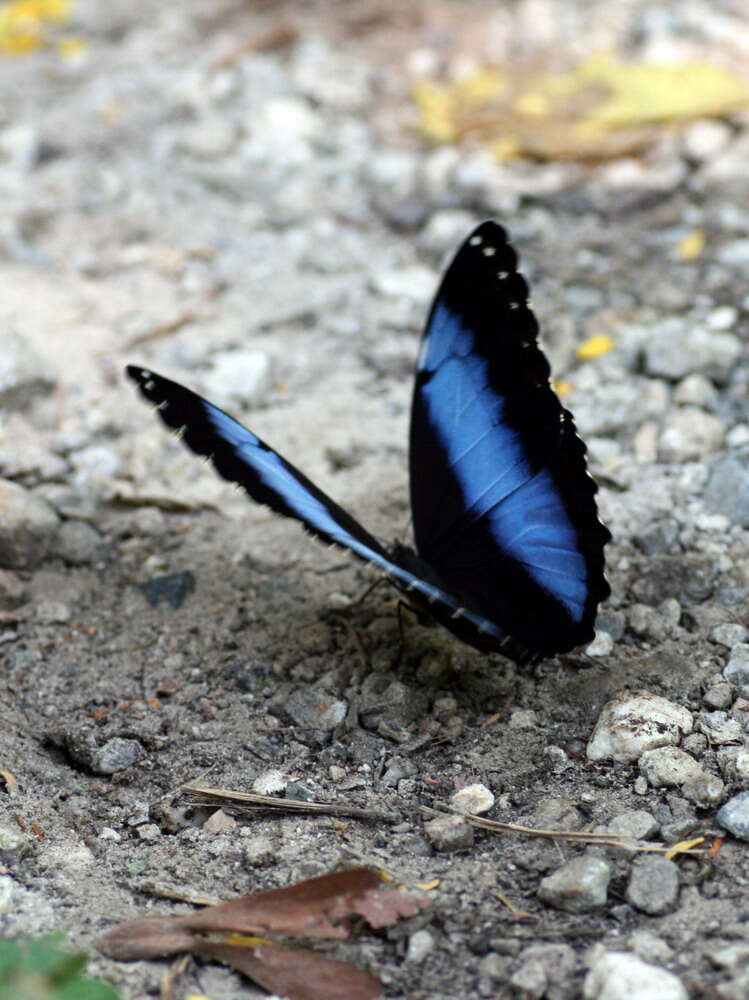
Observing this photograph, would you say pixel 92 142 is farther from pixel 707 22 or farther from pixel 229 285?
pixel 707 22

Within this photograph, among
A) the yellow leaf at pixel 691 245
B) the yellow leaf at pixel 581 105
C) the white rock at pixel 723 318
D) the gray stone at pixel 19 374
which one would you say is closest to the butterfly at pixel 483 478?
the gray stone at pixel 19 374

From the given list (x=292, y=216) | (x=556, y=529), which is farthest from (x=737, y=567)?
(x=292, y=216)

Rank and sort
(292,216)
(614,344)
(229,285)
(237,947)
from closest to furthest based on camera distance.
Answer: (237,947), (614,344), (229,285), (292,216)

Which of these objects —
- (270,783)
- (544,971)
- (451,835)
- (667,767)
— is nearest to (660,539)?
(667,767)

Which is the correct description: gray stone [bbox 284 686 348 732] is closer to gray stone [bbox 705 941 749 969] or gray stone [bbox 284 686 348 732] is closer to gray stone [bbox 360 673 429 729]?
gray stone [bbox 360 673 429 729]

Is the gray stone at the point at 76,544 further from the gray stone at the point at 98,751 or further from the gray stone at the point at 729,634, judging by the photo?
the gray stone at the point at 729,634
